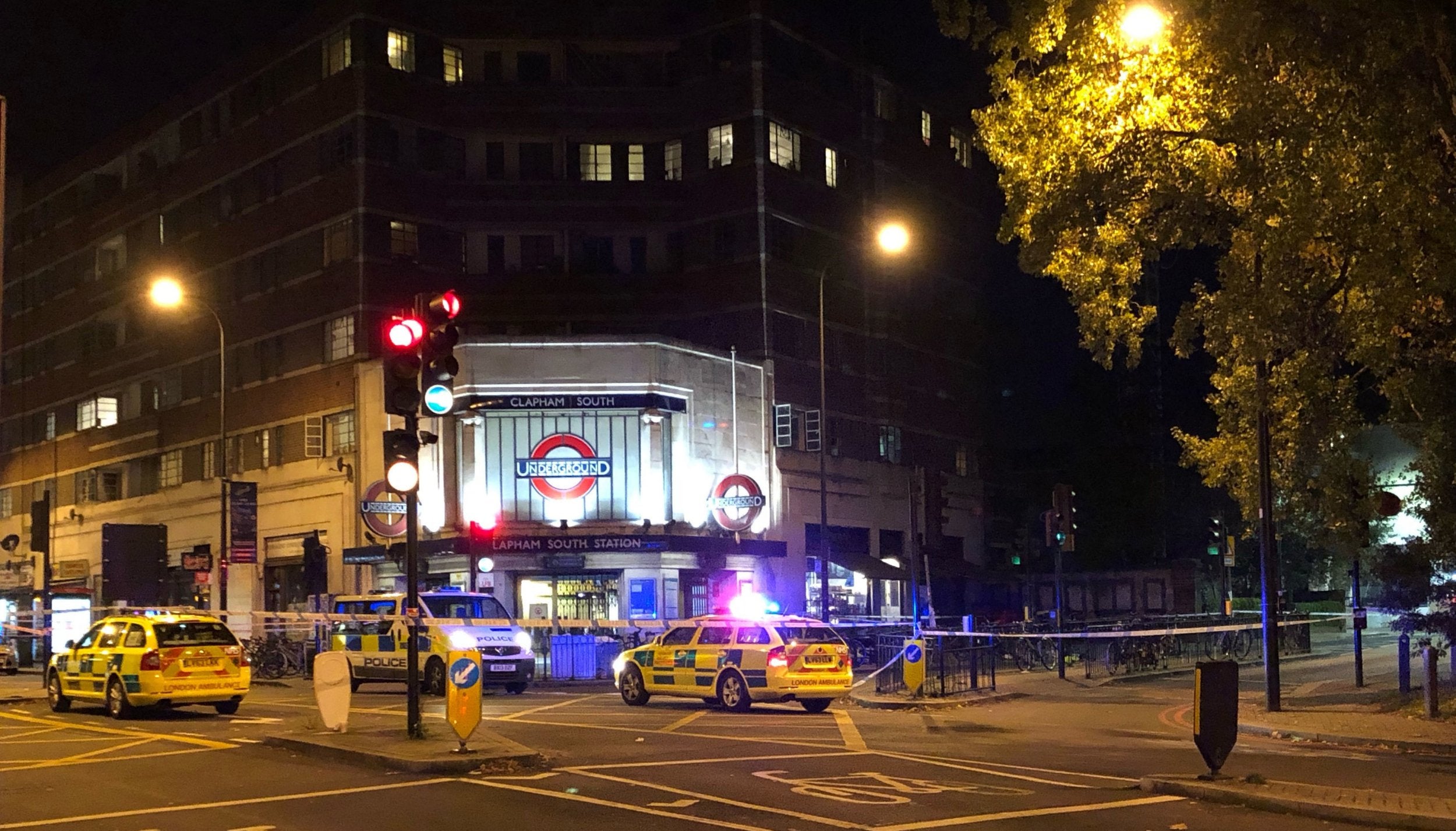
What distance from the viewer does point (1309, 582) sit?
201 feet

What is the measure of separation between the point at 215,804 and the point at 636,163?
126 feet

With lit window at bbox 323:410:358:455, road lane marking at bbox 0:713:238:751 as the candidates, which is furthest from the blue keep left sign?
lit window at bbox 323:410:358:455

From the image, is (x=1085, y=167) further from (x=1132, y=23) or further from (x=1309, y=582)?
(x=1309, y=582)

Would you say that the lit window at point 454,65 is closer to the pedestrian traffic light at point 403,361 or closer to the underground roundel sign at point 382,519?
the underground roundel sign at point 382,519

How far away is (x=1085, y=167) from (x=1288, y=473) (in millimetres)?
6929

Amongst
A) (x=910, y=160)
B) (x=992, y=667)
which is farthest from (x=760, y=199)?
(x=992, y=667)

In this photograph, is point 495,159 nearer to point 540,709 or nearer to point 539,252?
point 539,252

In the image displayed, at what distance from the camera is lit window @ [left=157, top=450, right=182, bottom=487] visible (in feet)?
180

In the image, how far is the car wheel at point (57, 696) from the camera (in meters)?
22.2

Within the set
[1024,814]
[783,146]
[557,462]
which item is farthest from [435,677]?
[783,146]

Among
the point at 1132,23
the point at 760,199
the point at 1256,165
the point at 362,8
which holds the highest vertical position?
the point at 362,8

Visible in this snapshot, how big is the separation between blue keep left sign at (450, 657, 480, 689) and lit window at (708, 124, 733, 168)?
3365 cm

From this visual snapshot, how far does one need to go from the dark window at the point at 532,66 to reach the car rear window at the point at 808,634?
29.6 metres

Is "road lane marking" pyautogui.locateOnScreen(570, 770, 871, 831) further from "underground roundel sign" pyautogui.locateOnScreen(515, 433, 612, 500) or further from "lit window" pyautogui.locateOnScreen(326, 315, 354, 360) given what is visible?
"lit window" pyautogui.locateOnScreen(326, 315, 354, 360)
